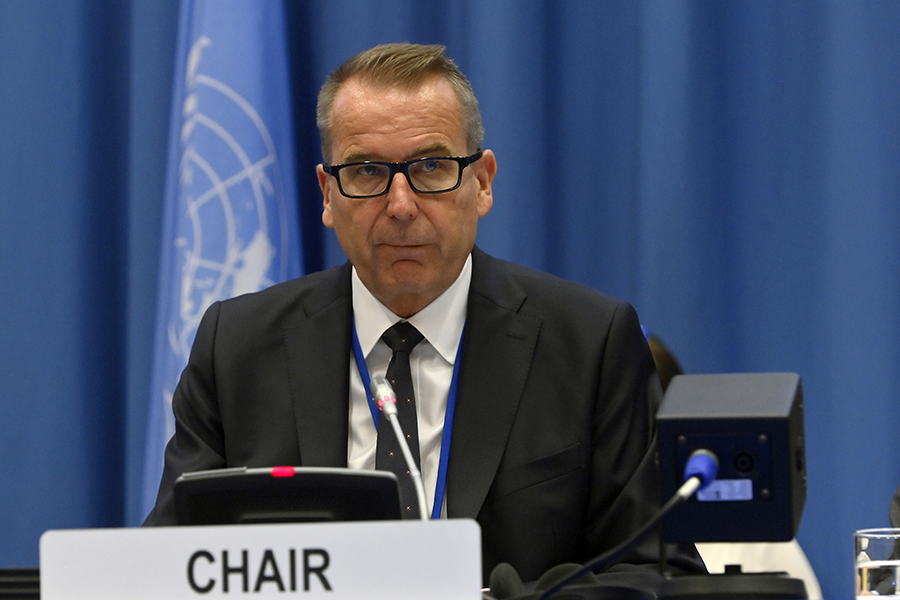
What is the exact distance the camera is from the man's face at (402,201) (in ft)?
6.30

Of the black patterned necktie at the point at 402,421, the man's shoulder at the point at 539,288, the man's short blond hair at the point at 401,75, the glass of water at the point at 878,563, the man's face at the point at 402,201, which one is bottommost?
the glass of water at the point at 878,563

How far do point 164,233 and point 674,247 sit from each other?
1.39 metres

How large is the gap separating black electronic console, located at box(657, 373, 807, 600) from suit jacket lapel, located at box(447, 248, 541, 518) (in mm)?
644

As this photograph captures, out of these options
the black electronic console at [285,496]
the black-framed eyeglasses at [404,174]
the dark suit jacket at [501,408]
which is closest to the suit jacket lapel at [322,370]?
the dark suit jacket at [501,408]

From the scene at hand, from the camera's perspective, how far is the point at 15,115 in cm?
322

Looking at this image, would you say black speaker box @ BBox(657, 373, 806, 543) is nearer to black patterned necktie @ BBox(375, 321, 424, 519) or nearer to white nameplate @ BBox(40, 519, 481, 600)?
white nameplate @ BBox(40, 519, 481, 600)

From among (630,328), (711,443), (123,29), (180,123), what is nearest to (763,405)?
(711,443)

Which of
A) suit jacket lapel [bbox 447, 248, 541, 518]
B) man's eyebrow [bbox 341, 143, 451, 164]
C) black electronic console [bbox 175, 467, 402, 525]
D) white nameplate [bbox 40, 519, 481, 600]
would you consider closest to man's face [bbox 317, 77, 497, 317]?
man's eyebrow [bbox 341, 143, 451, 164]

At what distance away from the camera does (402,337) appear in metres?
2.00

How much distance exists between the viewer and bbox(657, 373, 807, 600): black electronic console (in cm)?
121

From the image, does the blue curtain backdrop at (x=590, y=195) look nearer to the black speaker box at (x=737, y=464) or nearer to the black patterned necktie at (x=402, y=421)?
the black patterned necktie at (x=402, y=421)

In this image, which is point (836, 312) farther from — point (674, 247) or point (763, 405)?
point (763, 405)

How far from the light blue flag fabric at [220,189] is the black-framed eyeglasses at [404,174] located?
902 mm

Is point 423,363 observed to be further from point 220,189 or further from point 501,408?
point 220,189
